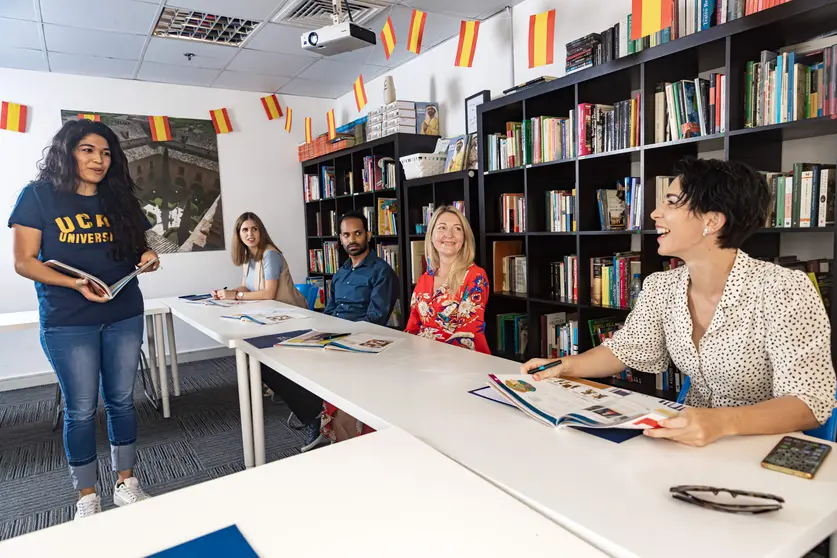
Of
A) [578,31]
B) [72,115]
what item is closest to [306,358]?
[578,31]

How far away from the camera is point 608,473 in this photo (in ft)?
2.92

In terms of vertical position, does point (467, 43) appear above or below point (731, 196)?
above

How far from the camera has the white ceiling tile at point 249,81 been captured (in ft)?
15.0

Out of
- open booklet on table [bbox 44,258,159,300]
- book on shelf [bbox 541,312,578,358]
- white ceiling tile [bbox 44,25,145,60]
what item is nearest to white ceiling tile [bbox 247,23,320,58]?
white ceiling tile [bbox 44,25,145,60]

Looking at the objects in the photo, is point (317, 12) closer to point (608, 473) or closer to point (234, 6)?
point (234, 6)

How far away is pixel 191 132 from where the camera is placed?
15.9 feet

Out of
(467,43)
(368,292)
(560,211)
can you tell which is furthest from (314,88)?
(560,211)

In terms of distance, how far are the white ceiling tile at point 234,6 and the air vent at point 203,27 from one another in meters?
0.12

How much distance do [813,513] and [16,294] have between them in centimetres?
510

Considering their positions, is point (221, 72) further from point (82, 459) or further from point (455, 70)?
point (82, 459)

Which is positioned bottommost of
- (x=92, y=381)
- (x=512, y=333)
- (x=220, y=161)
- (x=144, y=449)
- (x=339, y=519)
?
(x=144, y=449)

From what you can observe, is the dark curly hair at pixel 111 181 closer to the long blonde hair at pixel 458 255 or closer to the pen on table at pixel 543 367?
the long blonde hair at pixel 458 255

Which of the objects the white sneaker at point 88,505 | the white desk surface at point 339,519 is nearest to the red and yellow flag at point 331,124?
the white sneaker at point 88,505

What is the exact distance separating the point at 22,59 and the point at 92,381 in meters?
3.24
